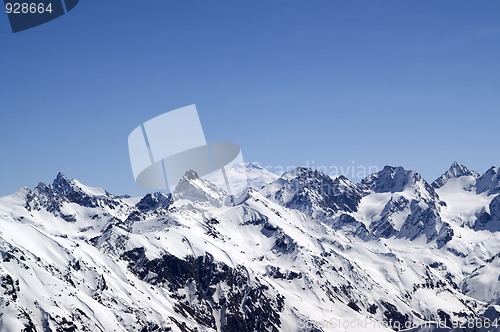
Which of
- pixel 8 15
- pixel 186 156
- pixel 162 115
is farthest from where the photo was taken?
pixel 186 156

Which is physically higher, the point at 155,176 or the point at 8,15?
the point at 8,15

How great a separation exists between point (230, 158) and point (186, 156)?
11225mm

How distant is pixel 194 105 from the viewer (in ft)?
360

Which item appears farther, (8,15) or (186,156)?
(186,156)

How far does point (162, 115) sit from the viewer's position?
4262 inches

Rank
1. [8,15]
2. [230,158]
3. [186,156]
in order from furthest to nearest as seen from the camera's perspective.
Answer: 1. [230,158]
2. [186,156]
3. [8,15]

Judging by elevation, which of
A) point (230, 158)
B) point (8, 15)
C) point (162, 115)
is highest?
point (8, 15)

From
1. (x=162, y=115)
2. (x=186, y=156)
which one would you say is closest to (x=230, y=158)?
(x=186, y=156)

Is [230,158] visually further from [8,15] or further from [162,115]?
[8,15]

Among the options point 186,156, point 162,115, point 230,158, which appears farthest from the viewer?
point 230,158

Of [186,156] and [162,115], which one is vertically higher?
[162,115]

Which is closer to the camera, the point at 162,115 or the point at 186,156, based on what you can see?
the point at 162,115

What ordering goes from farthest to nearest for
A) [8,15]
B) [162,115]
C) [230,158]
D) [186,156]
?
1. [230,158]
2. [186,156]
3. [162,115]
4. [8,15]

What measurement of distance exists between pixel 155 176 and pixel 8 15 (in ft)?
120
